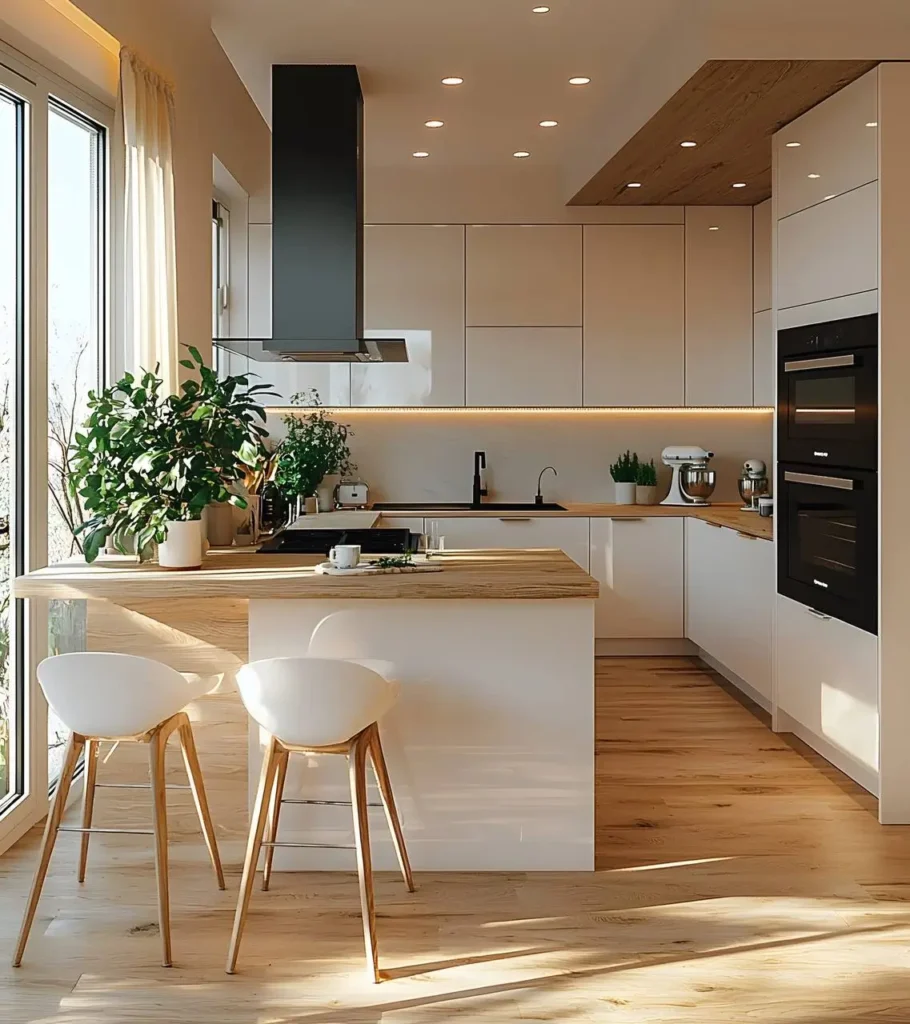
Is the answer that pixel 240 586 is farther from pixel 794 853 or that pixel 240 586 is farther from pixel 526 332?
pixel 526 332

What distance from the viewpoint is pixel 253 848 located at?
294 centimetres

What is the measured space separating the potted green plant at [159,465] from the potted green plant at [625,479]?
3.80 metres

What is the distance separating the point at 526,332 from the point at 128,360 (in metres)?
3.23

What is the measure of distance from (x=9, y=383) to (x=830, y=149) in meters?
3.05

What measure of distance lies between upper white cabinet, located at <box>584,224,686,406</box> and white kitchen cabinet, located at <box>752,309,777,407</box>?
1.36ft

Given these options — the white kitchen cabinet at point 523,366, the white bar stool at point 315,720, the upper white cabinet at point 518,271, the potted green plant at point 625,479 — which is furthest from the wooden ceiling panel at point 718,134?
the white bar stool at point 315,720

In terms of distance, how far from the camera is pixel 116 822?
3.73 meters

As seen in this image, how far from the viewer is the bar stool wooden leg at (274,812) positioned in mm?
3309

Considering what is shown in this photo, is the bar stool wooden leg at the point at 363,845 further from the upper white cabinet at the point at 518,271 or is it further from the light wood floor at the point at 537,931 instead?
the upper white cabinet at the point at 518,271

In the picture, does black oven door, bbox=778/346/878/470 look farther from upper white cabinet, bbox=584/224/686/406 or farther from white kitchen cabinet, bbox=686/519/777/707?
upper white cabinet, bbox=584/224/686/406

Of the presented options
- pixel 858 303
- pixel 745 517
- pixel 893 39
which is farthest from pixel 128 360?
pixel 745 517

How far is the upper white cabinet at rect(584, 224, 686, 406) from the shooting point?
6.89 m

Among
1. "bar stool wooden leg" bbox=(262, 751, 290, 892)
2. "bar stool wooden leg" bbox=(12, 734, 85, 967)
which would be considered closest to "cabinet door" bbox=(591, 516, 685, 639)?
"bar stool wooden leg" bbox=(262, 751, 290, 892)

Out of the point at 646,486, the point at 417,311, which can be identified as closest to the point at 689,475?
the point at 646,486
